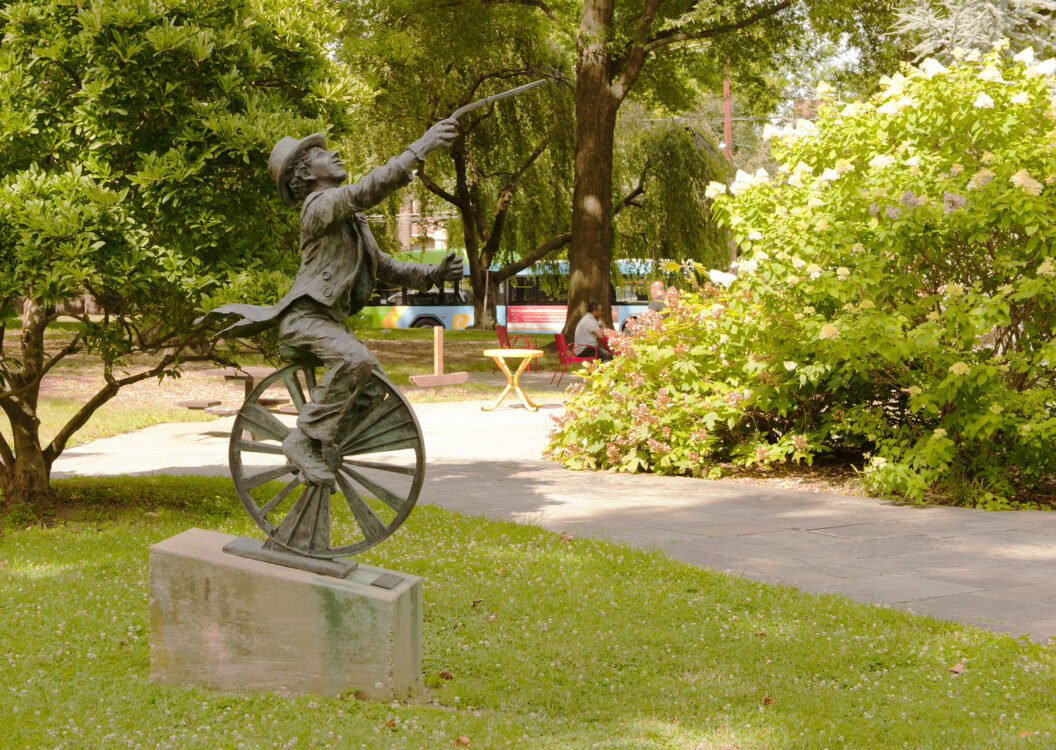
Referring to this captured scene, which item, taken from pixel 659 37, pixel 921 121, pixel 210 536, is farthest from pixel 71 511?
pixel 659 37

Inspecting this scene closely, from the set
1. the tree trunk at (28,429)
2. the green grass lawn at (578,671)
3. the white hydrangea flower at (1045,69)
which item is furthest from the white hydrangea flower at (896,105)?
the tree trunk at (28,429)

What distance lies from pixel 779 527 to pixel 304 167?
464 cm

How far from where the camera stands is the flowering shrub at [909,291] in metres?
8.69

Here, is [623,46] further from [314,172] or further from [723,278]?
[314,172]

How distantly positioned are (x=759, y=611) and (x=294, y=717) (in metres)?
2.57

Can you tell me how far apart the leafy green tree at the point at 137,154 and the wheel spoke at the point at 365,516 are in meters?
2.67

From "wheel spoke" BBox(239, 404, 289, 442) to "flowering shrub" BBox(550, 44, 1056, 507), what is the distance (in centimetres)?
515

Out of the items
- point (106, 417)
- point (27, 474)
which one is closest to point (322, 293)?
point (27, 474)

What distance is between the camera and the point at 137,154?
25.3 feet

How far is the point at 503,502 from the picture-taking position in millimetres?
9281

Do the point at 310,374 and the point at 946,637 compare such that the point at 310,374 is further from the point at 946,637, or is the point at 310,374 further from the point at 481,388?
the point at 481,388

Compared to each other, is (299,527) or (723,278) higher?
(723,278)

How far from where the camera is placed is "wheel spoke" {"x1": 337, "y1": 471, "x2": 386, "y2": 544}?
5.06 meters

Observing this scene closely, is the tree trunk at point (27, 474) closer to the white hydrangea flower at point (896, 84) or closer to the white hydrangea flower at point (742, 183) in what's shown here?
the white hydrangea flower at point (742, 183)
